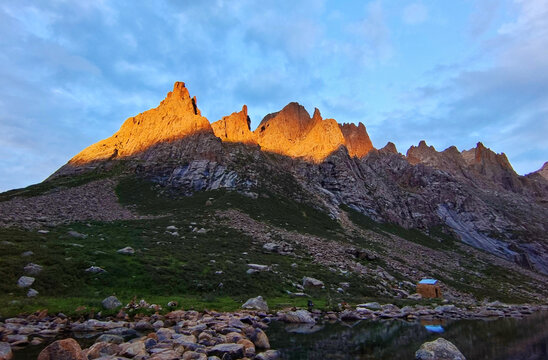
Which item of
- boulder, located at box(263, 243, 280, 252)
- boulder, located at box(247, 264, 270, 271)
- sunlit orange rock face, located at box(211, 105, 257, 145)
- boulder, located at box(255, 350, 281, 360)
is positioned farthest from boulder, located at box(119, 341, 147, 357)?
sunlit orange rock face, located at box(211, 105, 257, 145)

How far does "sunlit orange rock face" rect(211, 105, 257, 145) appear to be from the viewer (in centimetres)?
13338

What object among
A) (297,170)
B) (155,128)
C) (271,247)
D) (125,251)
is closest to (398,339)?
(125,251)

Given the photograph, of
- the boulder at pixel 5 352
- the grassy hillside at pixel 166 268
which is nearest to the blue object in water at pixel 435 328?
the grassy hillside at pixel 166 268

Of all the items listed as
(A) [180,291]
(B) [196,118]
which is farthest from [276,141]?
(A) [180,291]

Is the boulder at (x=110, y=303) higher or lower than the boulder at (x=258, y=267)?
lower

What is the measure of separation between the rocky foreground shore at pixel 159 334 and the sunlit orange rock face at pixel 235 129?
364ft

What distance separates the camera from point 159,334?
16.2 m

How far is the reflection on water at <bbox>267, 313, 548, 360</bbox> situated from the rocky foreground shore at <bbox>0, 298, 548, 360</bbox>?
1611 mm

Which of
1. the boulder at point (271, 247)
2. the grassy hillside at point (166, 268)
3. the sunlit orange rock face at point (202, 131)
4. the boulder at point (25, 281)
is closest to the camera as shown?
the boulder at point (25, 281)

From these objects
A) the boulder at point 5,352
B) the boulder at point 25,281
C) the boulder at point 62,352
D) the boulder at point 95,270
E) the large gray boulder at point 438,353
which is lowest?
the large gray boulder at point 438,353

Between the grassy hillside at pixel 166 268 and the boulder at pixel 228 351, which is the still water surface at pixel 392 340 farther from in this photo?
the grassy hillside at pixel 166 268

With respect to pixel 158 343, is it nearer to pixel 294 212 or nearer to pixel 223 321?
pixel 223 321

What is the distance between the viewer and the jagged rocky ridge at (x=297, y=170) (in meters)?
102

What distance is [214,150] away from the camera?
10456 cm
